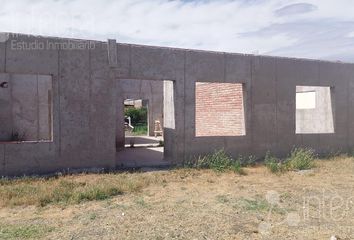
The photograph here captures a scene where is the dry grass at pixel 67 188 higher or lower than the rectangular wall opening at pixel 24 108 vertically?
lower

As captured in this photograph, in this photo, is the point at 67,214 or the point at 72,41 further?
the point at 72,41

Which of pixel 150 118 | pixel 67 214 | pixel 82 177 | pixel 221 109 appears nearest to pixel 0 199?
pixel 67 214

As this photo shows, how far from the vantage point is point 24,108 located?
44.5 feet

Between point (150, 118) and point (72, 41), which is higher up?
point (72, 41)

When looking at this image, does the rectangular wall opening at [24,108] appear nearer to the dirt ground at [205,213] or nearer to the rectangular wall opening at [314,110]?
the dirt ground at [205,213]

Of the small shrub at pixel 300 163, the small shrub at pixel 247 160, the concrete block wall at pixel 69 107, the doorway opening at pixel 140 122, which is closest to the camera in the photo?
the concrete block wall at pixel 69 107

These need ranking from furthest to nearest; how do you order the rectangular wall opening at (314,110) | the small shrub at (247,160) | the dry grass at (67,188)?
the rectangular wall opening at (314,110) < the small shrub at (247,160) < the dry grass at (67,188)

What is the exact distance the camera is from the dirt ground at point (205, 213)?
4.95 metres

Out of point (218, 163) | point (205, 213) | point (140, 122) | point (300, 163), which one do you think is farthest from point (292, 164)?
point (140, 122)

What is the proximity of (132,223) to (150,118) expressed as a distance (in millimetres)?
17699

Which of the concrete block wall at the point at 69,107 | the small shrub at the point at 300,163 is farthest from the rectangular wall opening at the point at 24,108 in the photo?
the small shrub at the point at 300,163

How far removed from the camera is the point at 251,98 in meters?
11.0

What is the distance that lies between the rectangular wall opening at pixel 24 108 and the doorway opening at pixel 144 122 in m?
2.88

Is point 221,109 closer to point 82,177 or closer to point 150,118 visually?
point 82,177
